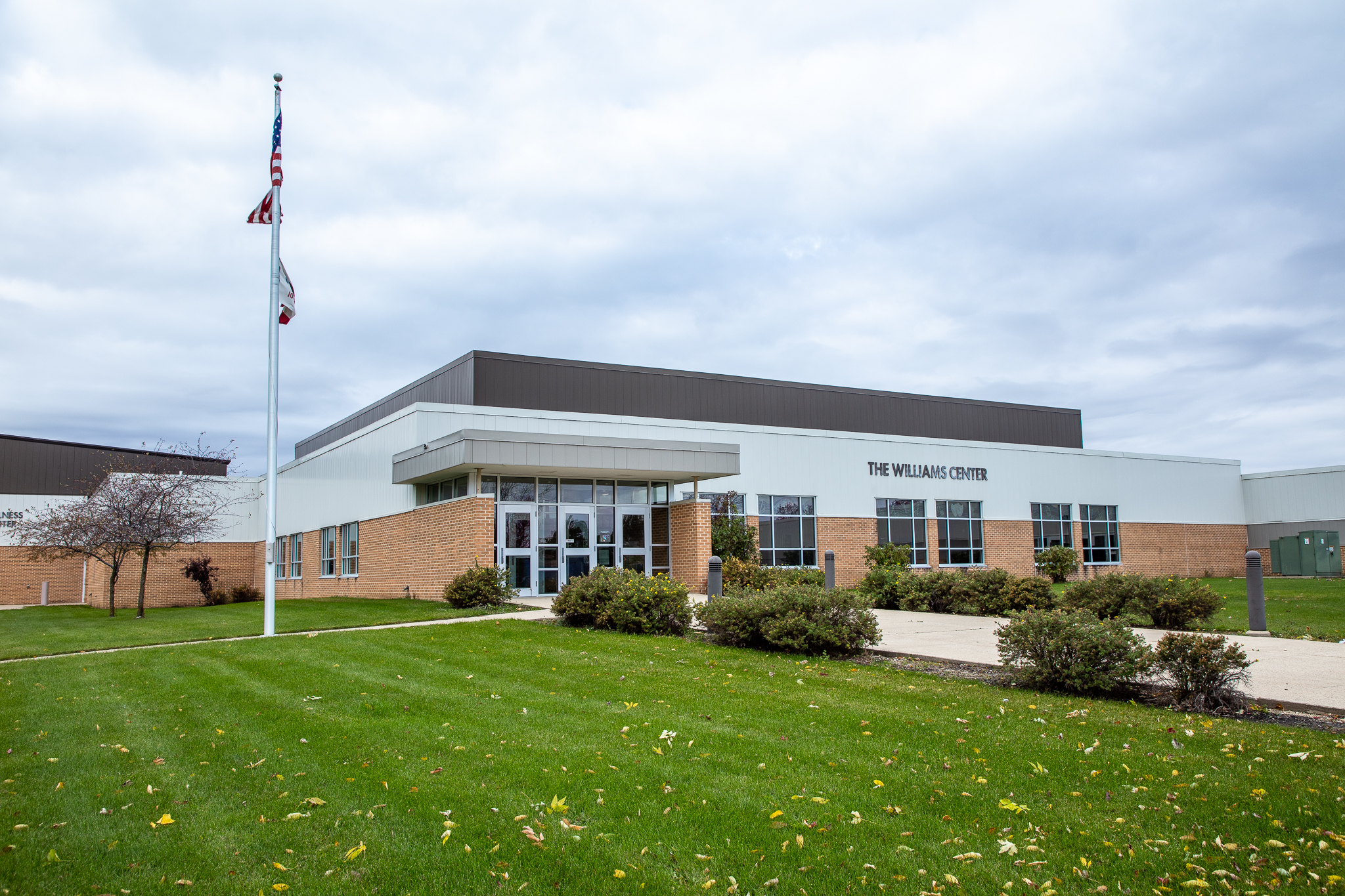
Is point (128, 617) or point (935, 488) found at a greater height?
point (935, 488)

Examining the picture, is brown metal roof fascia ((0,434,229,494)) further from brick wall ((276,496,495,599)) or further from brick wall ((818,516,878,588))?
brick wall ((818,516,878,588))

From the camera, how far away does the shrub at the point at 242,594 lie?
118 feet

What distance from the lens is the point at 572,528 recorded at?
23109 mm

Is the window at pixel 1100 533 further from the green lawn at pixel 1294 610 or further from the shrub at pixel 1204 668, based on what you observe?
the shrub at pixel 1204 668

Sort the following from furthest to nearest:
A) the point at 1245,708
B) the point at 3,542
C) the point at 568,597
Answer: the point at 3,542 < the point at 568,597 < the point at 1245,708

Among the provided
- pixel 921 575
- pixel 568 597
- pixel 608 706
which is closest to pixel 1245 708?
pixel 608 706

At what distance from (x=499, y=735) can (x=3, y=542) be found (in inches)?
1759

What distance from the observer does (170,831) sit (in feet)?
15.7

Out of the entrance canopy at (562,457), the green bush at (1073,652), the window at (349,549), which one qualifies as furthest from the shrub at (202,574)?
the green bush at (1073,652)

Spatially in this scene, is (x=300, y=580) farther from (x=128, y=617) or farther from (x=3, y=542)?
(x=3, y=542)

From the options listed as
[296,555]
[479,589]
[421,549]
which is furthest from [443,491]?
[296,555]

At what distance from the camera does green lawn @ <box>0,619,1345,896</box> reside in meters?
4.19

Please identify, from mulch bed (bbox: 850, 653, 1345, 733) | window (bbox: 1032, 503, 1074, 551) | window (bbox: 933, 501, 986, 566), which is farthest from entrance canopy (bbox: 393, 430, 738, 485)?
window (bbox: 1032, 503, 1074, 551)

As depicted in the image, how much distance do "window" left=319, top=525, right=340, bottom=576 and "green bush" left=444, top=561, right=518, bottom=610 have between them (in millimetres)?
13320
